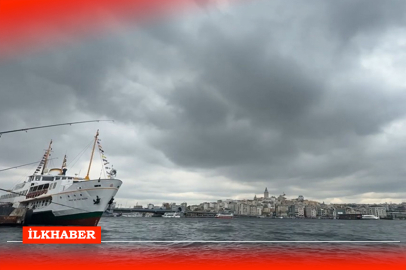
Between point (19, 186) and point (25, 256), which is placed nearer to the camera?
point (25, 256)

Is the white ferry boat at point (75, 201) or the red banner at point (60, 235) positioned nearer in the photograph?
the red banner at point (60, 235)

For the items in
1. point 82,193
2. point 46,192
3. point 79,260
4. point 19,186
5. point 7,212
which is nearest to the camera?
point 79,260

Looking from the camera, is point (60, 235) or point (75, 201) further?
point (75, 201)

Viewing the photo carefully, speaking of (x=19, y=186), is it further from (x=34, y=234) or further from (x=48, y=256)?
(x=34, y=234)

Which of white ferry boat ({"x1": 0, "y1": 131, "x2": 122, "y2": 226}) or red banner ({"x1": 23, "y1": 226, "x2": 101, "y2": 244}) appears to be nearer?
red banner ({"x1": 23, "y1": 226, "x2": 101, "y2": 244})

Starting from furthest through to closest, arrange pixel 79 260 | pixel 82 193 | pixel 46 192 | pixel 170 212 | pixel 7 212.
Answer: pixel 170 212, pixel 7 212, pixel 46 192, pixel 82 193, pixel 79 260

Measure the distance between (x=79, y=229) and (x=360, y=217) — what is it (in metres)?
198

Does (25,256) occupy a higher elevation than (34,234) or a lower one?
lower

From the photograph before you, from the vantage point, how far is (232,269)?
32.3ft

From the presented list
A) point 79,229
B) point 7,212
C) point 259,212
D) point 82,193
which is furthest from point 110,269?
point 259,212

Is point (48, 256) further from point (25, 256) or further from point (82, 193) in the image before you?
point (82, 193)

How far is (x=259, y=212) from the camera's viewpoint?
199 metres

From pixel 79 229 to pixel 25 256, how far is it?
675 centimetres

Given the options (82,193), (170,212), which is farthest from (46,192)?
(170,212)
